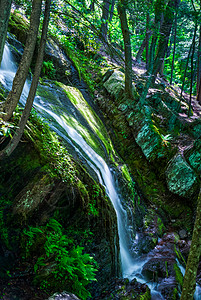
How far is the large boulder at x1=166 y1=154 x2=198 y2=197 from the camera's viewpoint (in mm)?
9648

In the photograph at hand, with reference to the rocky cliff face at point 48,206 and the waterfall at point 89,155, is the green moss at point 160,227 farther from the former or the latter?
the rocky cliff face at point 48,206

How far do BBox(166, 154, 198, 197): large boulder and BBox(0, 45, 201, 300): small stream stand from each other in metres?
3.30

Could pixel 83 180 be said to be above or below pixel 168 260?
above

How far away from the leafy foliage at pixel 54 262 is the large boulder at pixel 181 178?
6.29m

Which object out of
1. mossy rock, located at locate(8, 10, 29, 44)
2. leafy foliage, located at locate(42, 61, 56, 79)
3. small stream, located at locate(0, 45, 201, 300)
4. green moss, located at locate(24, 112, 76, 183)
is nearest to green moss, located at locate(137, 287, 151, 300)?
small stream, located at locate(0, 45, 201, 300)

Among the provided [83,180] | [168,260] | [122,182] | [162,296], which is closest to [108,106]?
[122,182]

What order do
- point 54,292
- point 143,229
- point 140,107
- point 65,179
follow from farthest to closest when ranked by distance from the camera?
point 140,107 → point 143,229 → point 65,179 → point 54,292

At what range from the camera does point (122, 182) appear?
856 centimetres

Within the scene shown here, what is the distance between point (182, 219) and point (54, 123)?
22.5ft

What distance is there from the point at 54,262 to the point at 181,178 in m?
7.03

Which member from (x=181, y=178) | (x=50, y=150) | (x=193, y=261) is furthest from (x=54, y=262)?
(x=181, y=178)

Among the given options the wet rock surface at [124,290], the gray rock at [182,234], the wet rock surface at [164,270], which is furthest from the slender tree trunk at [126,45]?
the wet rock surface at [124,290]

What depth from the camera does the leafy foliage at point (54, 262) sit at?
440cm

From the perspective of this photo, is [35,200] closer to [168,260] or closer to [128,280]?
[128,280]
